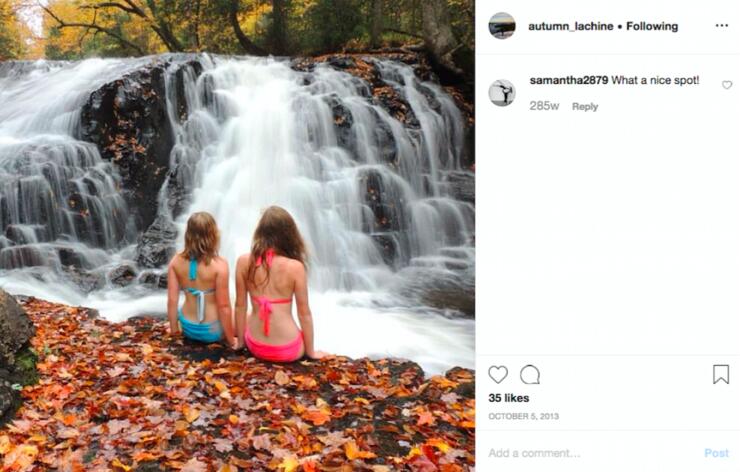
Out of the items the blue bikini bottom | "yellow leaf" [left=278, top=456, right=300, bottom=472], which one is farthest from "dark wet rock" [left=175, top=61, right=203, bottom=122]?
"yellow leaf" [left=278, top=456, right=300, bottom=472]

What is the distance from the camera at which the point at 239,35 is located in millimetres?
18094

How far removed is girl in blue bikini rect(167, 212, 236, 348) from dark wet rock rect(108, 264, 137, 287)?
125 inches

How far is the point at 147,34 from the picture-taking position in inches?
890

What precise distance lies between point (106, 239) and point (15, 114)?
11.9 ft

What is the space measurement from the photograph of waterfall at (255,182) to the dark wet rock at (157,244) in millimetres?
32

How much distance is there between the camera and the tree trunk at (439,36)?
13.0 metres

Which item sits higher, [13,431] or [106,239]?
[106,239]

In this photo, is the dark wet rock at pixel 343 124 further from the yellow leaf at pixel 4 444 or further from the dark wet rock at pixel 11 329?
the yellow leaf at pixel 4 444

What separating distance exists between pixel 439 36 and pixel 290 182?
678 centimetres
